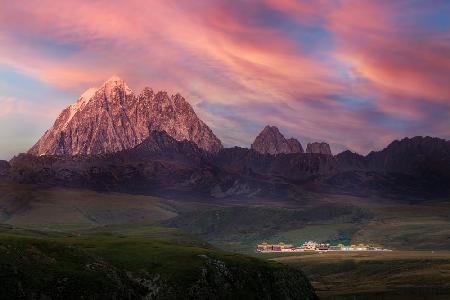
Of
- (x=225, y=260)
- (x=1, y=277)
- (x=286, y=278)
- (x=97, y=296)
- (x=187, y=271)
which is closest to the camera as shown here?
(x=1, y=277)

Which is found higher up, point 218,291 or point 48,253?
point 48,253

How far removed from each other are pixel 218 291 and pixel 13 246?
156ft

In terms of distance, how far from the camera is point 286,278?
173625 millimetres

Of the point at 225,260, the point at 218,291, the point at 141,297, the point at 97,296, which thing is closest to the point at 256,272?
the point at 225,260

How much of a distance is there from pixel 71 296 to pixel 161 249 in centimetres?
5116

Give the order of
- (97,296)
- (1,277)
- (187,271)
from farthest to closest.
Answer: (187,271), (97,296), (1,277)

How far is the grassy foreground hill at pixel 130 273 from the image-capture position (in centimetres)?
11344

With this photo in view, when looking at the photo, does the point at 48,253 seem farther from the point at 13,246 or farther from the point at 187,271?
the point at 187,271

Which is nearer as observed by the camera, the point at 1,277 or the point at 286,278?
the point at 1,277

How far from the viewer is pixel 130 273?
457ft

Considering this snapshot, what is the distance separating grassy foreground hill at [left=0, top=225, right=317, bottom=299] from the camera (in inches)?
4466

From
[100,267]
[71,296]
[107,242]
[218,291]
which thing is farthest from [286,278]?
[71,296]

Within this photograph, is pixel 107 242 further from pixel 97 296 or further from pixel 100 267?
pixel 97 296

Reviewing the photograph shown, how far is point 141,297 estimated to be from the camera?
13112 centimetres
